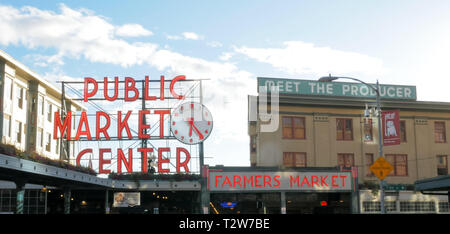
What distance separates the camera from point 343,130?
46875mm

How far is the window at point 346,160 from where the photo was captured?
4634 cm

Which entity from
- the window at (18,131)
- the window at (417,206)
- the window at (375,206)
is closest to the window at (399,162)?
the window at (417,206)

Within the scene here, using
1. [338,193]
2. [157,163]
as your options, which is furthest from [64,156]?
Answer: [338,193]

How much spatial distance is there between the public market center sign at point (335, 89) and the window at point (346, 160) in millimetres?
5766

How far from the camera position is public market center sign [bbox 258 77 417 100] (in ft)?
154

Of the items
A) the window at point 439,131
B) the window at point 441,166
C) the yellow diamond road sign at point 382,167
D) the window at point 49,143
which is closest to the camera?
the yellow diamond road sign at point 382,167

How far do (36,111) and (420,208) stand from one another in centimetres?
3922

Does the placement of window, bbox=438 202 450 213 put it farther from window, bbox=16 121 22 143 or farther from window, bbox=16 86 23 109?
window, bbox=16 86 23 109

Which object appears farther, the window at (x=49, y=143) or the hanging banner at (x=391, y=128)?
the window at (x=49, y=143)

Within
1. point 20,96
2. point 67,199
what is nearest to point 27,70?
point 20,96

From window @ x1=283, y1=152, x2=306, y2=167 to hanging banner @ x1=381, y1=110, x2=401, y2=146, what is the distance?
42.4 ft

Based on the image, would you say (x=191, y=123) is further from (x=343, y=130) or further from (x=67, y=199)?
(x=67, y=199)

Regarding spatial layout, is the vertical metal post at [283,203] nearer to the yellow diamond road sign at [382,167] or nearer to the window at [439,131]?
the yellow diamond road sign at [382,167]
